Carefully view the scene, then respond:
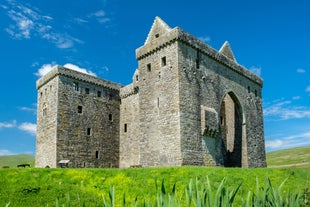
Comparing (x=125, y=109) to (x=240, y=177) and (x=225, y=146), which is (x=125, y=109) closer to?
(x=225, y=146)

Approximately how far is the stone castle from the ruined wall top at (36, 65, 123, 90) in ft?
0.33

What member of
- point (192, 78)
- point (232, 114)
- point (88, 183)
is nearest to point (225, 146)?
point (232, 114)

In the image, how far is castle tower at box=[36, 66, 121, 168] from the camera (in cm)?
3189

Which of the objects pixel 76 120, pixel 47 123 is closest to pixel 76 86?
pixel 76 120

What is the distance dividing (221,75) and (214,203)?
2688 cm

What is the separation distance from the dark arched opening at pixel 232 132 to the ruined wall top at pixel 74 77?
1307cm

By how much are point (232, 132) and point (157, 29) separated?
44.2 feet

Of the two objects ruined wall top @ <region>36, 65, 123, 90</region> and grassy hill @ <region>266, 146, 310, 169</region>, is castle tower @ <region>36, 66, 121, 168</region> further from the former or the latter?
grassy hill @ <region>266, 146, 310, 169</region>

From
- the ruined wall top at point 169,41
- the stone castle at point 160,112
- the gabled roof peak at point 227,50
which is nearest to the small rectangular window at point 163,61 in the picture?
the stone castle at point 160,112

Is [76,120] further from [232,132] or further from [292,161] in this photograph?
[292,161]

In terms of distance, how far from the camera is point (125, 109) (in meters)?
37.4

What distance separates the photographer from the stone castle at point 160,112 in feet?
80.5

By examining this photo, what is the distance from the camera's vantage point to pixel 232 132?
3394 centimetres

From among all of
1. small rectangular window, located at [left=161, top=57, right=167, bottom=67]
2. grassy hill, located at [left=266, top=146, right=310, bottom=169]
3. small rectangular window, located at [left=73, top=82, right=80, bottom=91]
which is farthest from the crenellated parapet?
grassy hill, located at [left=266, top=146, right=310, bottom=169]
